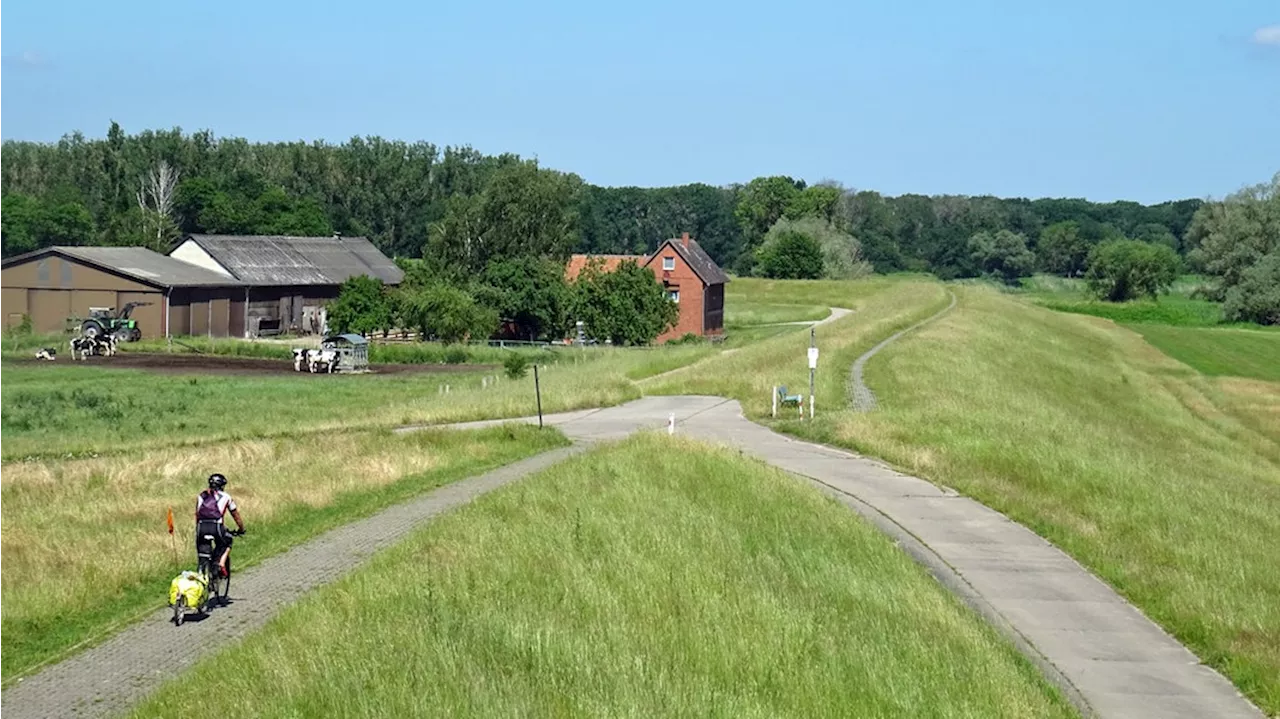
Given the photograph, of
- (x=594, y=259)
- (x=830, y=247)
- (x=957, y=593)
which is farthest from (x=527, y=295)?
(x=830, y=247)

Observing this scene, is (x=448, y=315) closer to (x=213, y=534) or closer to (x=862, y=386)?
(x=862, y=386)

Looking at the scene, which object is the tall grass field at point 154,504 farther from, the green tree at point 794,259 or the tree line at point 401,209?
the green tree at point 794,259

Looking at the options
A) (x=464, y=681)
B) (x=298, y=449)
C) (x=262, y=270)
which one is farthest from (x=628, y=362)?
(x=464, y=681)

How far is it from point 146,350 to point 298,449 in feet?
142

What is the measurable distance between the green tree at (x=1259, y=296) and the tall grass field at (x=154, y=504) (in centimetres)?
9629

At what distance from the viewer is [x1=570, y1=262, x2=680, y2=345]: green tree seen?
8269cm

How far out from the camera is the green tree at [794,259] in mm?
142625

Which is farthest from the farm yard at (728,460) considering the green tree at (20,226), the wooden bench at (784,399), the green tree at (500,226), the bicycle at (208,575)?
the green tree at (20,226)

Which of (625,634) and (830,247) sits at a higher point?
(830,247)

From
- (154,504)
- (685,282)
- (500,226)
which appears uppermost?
(500,226)

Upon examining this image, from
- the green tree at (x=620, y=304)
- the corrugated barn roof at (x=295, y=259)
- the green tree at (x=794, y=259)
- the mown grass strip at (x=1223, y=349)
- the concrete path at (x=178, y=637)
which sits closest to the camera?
the concrete path at (x=178, y=637)

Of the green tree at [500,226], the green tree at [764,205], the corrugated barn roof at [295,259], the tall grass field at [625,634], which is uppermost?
the green tree at [764,205]

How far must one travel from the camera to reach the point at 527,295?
82750 mm

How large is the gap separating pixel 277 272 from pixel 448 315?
16.9 m
